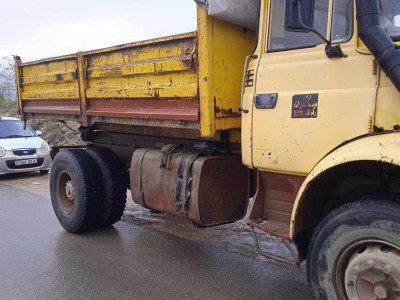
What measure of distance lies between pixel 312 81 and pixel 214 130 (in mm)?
968

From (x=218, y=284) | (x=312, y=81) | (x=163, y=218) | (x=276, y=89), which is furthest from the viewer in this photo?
(x=163, y=218)

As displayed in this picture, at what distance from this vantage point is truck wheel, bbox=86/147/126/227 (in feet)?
17.4

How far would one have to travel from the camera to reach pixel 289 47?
2.99m

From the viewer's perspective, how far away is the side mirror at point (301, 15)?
2.56 metres

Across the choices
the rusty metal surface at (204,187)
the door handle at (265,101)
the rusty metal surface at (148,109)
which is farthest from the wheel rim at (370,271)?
the rusty metal surface at (148,109)

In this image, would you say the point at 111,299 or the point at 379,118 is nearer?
the point at 379,118

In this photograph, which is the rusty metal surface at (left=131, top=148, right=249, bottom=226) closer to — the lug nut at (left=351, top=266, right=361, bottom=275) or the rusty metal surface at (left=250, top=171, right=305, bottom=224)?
the rusty metal surface at (left=250, top=171, right=305, bottom=224)

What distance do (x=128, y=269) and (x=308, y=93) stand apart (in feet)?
8.38

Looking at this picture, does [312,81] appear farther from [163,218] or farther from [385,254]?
[163,218]

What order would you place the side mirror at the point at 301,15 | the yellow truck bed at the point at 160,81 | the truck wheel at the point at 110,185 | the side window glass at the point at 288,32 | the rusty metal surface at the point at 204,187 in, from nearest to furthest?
the side mirror at the point at 301,15, the side window glass at the point at 288,32, the yellow truck bed at the point at 160,81, the rusty metal surface at the point at 204,187, the truck wheel at the point at 110,185

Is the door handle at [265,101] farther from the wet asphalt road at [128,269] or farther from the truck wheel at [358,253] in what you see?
the wet asphalt road at [128,269]

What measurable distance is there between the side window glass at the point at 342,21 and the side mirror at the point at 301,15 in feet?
0.61

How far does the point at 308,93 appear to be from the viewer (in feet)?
9.30

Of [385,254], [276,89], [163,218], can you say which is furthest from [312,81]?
[163,218]
